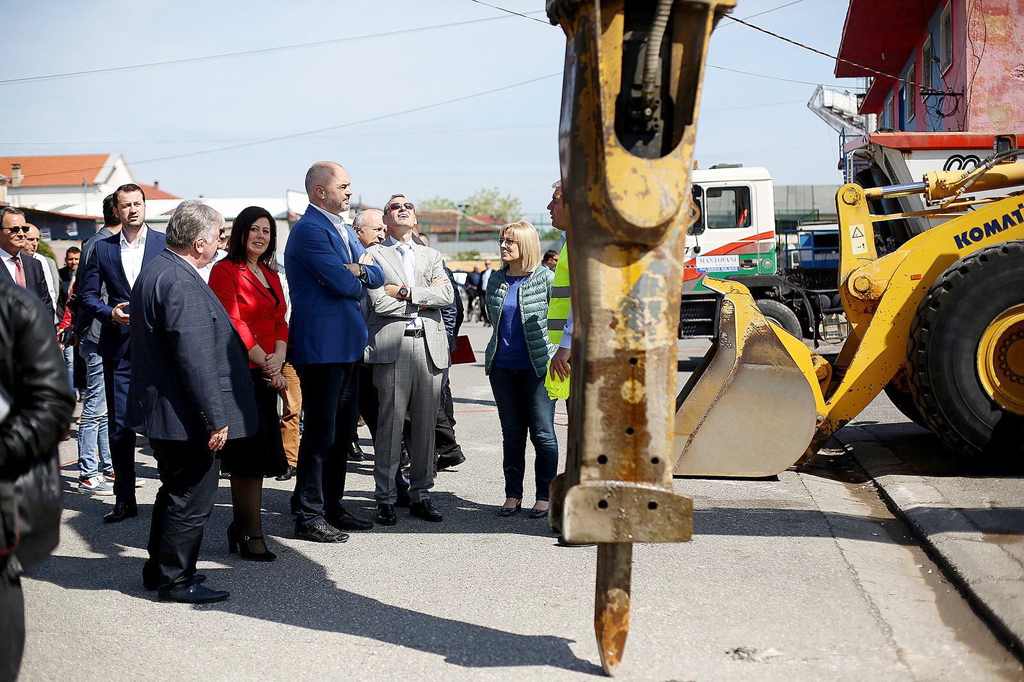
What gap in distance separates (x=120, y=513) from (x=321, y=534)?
148 centimetres

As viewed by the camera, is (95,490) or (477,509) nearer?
(477,509)

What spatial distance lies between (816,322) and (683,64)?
40.6 feet

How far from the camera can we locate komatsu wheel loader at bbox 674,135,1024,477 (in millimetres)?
6484

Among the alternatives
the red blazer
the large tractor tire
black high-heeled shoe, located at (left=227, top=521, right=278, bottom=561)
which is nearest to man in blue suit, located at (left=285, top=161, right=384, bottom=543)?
the red blazer

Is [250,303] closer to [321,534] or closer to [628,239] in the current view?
[321,534]

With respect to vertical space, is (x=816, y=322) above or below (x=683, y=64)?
below

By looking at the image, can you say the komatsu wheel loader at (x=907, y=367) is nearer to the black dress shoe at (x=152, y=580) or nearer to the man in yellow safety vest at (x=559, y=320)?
the man in yellow safety vest at (x=559, y=320)

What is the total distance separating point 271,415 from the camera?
5.56 meters

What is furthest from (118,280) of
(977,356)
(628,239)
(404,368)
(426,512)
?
(977,356)

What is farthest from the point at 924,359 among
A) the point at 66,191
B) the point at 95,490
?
the point at 66,191

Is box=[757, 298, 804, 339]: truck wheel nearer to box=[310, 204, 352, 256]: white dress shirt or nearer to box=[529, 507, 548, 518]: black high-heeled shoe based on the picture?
box=[529, 507, 548, 518]: black high-heeled shoe

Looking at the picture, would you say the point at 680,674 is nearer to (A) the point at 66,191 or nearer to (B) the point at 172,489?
(B) the point at 172,489

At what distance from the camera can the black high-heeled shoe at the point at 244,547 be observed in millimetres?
5375

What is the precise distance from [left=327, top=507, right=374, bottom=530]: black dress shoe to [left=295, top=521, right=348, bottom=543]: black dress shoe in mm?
245
